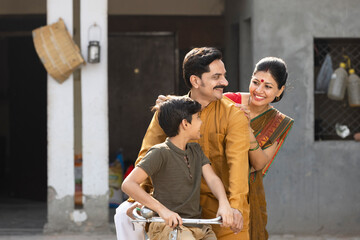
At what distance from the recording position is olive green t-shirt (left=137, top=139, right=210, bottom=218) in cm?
401

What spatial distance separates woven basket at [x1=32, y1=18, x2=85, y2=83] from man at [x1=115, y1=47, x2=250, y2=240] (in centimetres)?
400

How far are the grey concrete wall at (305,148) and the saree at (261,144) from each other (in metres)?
3.49

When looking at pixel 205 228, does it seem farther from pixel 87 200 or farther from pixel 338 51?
pixel 338 51

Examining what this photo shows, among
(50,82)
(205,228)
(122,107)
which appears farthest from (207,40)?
(205,228)

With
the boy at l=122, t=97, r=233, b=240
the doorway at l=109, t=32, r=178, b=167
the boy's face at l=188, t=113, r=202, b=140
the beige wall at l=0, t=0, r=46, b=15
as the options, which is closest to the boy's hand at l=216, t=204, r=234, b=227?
the boy at l=122, t=97, r=233, b=240

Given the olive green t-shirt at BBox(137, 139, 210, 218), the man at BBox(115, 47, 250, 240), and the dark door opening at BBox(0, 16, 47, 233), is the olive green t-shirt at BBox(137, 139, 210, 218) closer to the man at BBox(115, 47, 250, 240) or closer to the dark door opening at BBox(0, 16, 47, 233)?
the man at BBox(115, 47, 250, 240)

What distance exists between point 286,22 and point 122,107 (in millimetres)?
4101

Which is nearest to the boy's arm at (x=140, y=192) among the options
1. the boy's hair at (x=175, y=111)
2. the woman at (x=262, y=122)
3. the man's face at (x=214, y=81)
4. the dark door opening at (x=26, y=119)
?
the boy's hair at (x=175, y=111)

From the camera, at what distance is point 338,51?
29.4 ft

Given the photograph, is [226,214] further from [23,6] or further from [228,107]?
[23,6]

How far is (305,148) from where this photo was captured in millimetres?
8484

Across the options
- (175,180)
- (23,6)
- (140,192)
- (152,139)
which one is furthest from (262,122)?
(23,6)

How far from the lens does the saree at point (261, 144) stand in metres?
4.88

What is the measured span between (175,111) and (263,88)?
3.11ft
